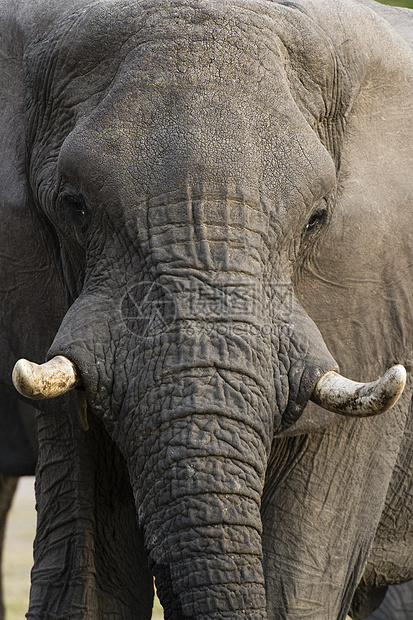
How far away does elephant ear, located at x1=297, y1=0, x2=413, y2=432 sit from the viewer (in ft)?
10.00

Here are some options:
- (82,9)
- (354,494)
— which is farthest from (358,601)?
(82,9)

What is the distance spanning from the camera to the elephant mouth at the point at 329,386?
2.56 metres

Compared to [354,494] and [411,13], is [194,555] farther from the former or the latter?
[411,13]

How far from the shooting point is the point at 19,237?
3164 millimetres

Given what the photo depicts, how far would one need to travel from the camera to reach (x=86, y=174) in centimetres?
279

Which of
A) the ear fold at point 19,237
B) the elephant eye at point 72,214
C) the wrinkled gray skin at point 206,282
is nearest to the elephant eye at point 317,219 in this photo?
the wrinkled gray skin at point 206,282

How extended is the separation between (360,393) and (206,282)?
0.42 metres

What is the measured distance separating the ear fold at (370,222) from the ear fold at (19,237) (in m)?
0.68

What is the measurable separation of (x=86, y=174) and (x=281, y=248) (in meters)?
0.49

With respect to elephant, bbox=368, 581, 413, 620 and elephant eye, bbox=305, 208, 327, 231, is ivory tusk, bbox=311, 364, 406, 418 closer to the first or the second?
elephant eye, bbox=305, 208, 327, 231

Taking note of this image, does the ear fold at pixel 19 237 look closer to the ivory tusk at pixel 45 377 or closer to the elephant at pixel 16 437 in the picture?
the ivory tusk at pixel 45 377

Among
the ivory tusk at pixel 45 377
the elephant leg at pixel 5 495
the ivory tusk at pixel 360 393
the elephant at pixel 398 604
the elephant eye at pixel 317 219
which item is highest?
the elephant eye at pixel 317 219

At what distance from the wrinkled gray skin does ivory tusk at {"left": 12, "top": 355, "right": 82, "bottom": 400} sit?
0.11ft

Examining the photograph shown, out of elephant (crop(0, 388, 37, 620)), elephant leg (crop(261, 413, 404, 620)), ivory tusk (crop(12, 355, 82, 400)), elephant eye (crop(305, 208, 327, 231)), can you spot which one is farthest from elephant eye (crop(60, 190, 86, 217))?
elephant (crop(0, 388, 37, 620))
